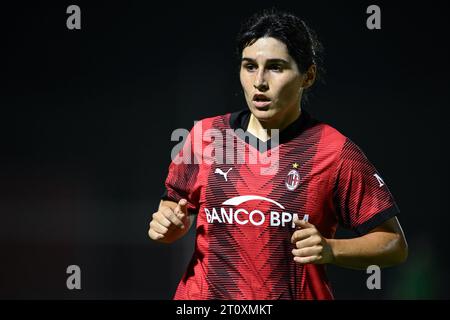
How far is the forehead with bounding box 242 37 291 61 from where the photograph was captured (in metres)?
2.58

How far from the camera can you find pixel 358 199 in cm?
253

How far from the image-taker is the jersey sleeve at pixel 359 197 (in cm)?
253

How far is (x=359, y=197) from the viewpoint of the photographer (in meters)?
2.54

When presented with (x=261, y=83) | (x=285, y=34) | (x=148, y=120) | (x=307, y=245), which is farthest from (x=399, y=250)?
(x=148, y=120)

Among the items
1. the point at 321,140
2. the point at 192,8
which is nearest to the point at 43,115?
the point at 192,8

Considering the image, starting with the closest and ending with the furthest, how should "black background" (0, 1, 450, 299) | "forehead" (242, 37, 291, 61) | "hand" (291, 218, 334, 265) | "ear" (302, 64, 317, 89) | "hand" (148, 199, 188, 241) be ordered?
1. "hand" (291, 218, 334, 265)
2. "hand" (148, 199, 188, 241)
3. "forehead" (242, 37, 291, 61)
4. "ear" (302, 64, 317, 89)
5. "black background" (0, 1, 450, 299)

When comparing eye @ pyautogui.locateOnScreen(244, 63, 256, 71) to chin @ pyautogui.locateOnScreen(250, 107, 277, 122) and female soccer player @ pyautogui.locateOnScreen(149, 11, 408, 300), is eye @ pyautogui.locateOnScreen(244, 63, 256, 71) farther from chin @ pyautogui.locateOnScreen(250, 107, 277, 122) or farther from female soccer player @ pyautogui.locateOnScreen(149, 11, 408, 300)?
chin @ pyautogui.locateOnScreen(250, 107, 277, 122)

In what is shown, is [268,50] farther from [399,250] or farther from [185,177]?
[399,250]

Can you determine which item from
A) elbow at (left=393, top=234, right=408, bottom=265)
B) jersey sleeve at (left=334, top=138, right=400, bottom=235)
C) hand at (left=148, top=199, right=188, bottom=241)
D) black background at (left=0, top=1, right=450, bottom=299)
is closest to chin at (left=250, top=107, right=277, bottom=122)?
jersey sleeve at (left=334, top=138, right=400, bottom=235)

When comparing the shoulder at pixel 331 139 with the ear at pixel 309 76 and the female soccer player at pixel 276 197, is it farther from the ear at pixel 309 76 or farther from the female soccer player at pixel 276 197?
the ear at pixel 309 76

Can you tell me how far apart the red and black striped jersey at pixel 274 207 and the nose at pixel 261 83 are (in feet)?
0.64

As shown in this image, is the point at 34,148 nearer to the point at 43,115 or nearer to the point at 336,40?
the point at 43,115

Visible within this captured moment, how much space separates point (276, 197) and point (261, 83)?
381 millimetres

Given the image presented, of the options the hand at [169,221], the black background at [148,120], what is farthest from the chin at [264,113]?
the black background at [148,120]
